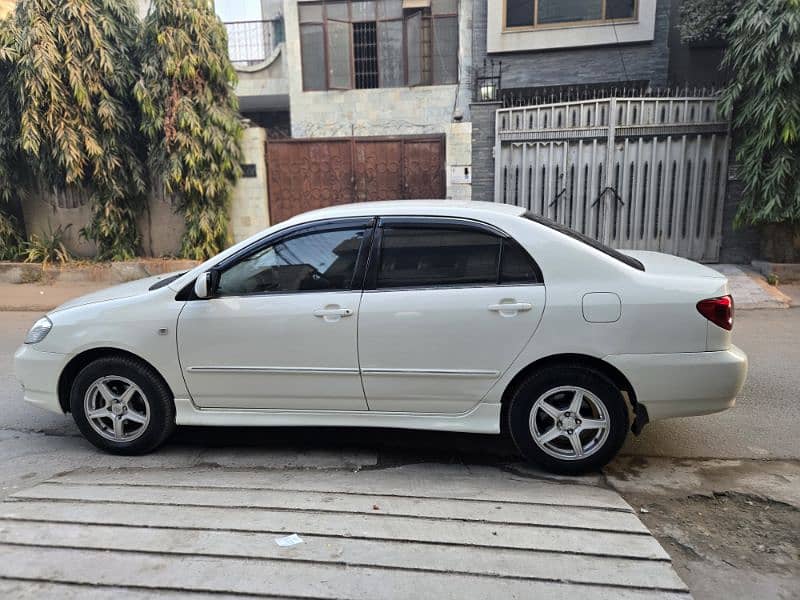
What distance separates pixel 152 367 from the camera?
377 centimetres

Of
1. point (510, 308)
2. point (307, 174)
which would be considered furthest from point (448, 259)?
point (307, 174)

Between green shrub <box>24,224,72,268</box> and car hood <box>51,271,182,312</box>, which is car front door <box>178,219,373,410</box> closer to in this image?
car hood <box>51,271,182,312</box>

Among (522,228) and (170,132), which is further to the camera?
(170,132)

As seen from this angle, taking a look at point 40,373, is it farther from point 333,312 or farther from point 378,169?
point 378,169

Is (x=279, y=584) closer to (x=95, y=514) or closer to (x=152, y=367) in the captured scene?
(x=95, y=514)

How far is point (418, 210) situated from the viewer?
12.0ft

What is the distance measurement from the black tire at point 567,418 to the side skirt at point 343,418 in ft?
0.56

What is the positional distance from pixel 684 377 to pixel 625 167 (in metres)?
6.64

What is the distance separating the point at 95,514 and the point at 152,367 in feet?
3.29

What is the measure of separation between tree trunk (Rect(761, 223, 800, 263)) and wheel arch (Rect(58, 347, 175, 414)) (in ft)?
28.1

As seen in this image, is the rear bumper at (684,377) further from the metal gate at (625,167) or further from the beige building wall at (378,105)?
the beige building wall at (378,105)

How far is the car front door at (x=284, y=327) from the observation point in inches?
140

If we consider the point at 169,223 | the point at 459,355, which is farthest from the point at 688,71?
the point at 459,355

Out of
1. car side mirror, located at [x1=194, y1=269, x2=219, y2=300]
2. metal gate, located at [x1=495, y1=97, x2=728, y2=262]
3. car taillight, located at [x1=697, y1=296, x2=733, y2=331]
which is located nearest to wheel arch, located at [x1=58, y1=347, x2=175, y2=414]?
car side mirror, located at [x1=194, y1=269, x2=219, y2=300]
